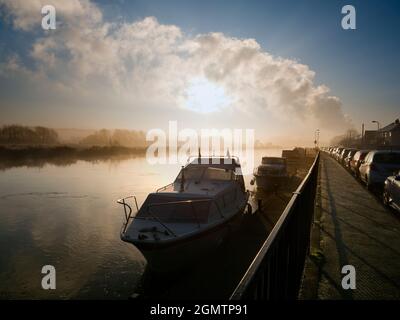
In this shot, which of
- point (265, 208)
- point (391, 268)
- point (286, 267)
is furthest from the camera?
point (265, 208)

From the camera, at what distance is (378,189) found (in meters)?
15.1

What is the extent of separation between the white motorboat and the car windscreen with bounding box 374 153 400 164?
24.1 feet

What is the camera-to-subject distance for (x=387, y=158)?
1510cm

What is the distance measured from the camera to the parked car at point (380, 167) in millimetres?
14438

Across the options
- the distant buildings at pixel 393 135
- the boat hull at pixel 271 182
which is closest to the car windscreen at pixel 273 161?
the boat hull at pixel 271 182

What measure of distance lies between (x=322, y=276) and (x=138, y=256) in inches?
329

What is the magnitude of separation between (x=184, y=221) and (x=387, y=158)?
11390 mm

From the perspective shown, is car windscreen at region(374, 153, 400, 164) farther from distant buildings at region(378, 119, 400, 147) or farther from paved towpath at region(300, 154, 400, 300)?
distant buildings at region(378, 119, 400, 147)

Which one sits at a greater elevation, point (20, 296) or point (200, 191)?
→ point (200, 191)

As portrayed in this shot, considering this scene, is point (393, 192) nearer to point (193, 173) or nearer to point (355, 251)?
point (355, 251)

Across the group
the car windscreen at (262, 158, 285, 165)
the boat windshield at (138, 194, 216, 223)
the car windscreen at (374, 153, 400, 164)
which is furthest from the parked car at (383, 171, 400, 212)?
the car windscreen at (262, 158, 285, 165)

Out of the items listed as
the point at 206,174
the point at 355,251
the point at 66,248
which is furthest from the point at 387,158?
the point at 66,248
